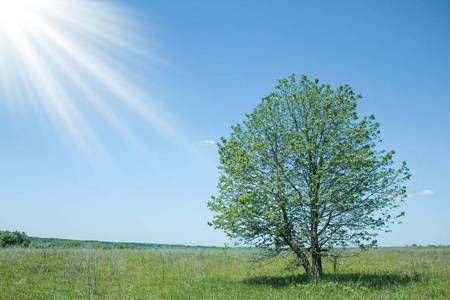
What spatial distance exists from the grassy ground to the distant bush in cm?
2513

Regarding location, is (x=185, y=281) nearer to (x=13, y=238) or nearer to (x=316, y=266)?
(x=316, y=266)

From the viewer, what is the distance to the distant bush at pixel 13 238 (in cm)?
4263

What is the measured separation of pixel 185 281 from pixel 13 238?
1628 inches

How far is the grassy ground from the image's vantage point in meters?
12.7

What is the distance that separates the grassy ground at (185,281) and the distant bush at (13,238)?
25135 millimetres

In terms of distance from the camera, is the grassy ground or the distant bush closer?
the grassy ground

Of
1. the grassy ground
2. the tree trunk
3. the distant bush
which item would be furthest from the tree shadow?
the distant bush

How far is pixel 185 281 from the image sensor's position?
56.2 feet

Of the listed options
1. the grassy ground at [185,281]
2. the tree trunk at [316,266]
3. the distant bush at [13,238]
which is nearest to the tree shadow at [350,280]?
the grassy ground at [185,281]

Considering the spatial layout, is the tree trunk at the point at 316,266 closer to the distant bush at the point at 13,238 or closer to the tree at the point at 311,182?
the tree at the point at 311,182

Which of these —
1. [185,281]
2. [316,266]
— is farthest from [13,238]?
[316,266]

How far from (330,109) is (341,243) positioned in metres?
7.38

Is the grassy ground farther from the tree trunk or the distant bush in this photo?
the distant bush

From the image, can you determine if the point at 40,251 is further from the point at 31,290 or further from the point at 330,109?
the point at 330,109
